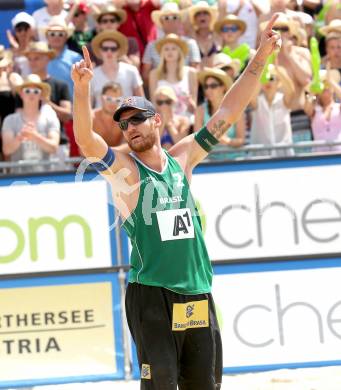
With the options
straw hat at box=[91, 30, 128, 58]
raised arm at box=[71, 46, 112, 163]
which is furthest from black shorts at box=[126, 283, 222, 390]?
straw hat at box=[91, 30, 128, 58]

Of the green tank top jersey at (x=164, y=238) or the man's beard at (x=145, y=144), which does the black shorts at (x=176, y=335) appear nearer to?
the green tank top jersey at (x=164, y=238)

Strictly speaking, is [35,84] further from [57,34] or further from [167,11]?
[167,11]

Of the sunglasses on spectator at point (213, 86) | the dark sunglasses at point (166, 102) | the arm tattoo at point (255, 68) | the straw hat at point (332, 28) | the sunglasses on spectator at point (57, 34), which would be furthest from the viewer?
the sunglasses on spectator at point (57, 34)

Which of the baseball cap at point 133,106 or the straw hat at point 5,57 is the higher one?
the straw hat at point 5,57

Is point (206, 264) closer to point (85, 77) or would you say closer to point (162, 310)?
point (162, 310)

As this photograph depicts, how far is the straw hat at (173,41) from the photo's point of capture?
9.34m

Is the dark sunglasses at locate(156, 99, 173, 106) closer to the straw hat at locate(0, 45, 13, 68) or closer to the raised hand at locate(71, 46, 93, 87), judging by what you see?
the straw hat at locate(0, 45, 13, 68)

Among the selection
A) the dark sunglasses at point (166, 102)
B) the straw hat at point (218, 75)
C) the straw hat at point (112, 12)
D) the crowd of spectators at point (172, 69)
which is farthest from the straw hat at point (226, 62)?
the straw hat at point (112, 12)

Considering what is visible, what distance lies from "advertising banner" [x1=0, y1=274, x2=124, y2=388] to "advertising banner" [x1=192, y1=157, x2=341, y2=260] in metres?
0.97

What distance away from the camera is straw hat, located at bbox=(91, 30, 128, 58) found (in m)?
9.44

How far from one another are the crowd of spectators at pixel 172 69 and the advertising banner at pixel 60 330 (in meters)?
1.18

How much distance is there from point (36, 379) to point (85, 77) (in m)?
3.92

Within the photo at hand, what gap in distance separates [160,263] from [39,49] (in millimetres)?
4961

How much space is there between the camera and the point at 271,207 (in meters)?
7.77
